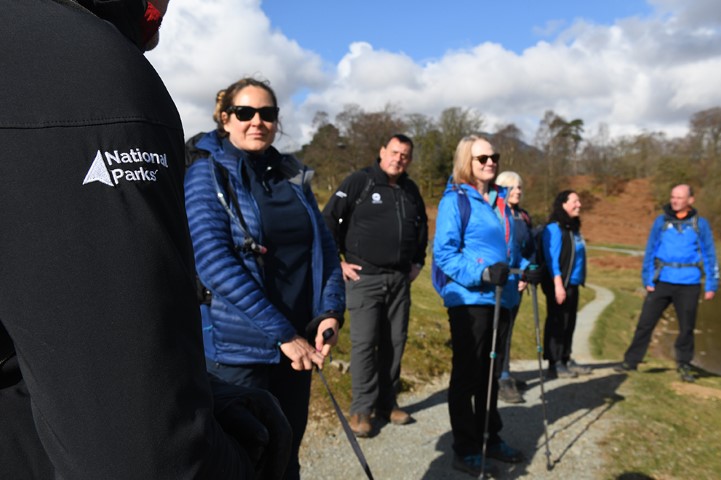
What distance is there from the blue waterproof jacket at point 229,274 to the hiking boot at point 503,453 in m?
2.42

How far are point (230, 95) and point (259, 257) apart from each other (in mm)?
932

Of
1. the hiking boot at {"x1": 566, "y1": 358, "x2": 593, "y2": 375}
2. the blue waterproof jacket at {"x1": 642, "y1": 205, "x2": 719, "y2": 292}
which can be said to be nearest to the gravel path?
the hiking boot at {"x1": 566, "y1": 358, "x2": 593, "y2": 375}

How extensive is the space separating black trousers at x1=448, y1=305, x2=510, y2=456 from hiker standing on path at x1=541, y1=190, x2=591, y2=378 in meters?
3.19

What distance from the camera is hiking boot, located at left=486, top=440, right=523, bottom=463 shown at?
4348 millimetres

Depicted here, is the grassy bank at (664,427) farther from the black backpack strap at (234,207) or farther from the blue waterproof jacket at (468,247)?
the black backpack strap at (234,207)

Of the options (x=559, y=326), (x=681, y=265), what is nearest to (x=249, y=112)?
(x=559, y=326)

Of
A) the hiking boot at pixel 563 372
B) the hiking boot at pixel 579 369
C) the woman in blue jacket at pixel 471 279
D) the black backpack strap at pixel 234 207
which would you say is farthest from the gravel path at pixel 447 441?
the black backpack strap at pixel 234 207

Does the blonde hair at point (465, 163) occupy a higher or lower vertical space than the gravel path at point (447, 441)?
higher

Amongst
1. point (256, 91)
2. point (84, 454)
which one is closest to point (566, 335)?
point (256, 91)

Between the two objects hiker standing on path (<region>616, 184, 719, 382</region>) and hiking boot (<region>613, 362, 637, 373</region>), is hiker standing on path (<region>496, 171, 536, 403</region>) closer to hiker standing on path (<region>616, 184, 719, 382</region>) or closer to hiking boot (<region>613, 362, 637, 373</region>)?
hiking boot (<region>613, 362, 637, 373</region>)

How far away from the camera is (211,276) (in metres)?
2.44

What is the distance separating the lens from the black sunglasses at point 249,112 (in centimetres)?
275

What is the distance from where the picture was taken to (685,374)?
724 cm

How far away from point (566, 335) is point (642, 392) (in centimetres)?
116
